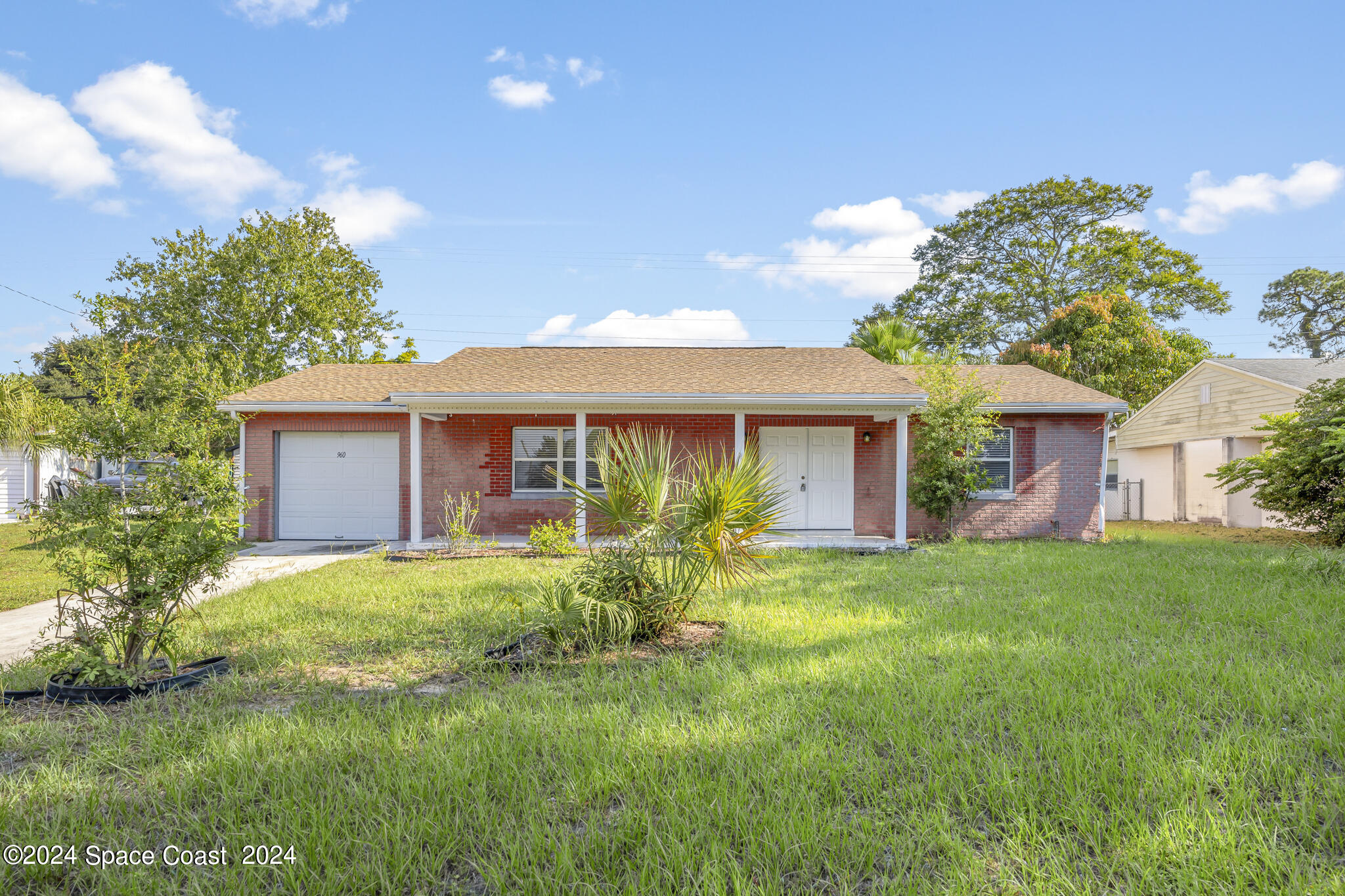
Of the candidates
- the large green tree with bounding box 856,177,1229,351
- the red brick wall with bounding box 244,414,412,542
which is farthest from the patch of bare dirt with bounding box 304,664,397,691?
the large green tree with bounding box 856,177,1229,351

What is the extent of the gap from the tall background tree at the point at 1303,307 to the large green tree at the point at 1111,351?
14.5m

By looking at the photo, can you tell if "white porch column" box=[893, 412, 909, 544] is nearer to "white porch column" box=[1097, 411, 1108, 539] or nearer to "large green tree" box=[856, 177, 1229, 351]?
"white porch column" box=[1097, 411, 1108, 539]

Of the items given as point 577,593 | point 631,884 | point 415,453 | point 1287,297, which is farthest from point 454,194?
point 1287,297

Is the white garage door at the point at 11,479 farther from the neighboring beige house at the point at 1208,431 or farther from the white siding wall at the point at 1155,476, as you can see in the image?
the white siding wall at the point at 1155,476

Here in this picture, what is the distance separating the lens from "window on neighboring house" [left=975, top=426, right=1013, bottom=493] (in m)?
13.3

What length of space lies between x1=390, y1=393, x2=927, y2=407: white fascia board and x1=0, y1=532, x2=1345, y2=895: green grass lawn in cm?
638

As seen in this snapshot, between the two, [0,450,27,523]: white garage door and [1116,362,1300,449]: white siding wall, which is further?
[0,450,27,523]: white garage door

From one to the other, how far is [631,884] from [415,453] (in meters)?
10.5

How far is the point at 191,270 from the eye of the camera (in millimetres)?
22797

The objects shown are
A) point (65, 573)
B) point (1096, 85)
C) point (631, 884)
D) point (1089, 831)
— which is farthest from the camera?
point (1096, 85)

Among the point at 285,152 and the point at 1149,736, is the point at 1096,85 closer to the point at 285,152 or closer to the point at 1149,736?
the point at 1149,736

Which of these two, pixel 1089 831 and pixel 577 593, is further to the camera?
pixel 577 593

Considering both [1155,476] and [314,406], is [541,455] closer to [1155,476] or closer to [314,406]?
[314,406]

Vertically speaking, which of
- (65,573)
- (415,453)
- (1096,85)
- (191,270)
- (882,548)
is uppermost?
(1096,85)
